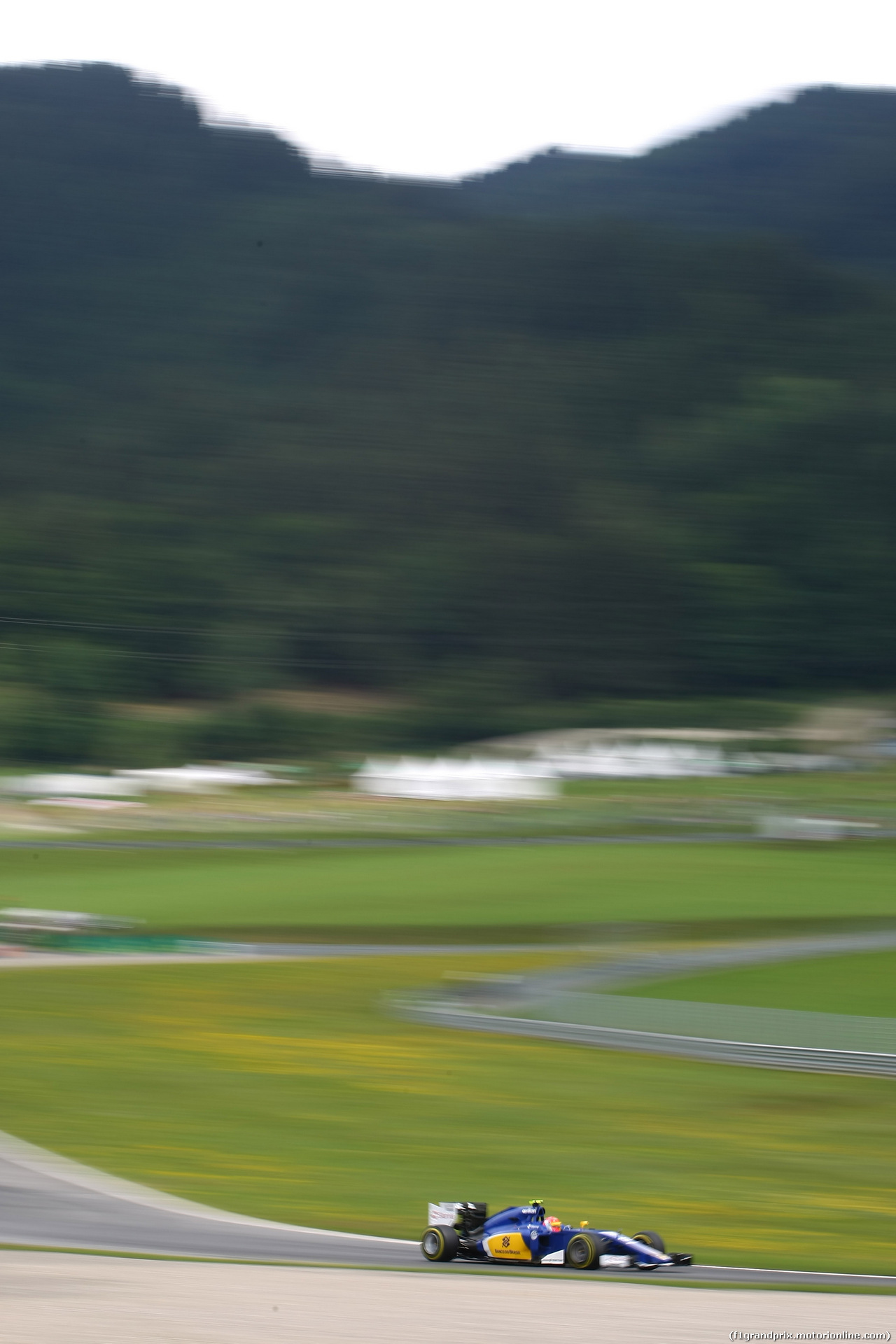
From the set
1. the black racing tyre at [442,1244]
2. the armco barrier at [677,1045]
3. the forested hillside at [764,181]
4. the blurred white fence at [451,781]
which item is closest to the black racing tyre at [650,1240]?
the black racing tyre at [442,1244]

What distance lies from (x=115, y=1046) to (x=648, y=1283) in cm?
822

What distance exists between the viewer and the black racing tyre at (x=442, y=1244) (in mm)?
6348

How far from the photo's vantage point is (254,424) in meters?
143

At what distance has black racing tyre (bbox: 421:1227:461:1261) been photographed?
20.8 feet

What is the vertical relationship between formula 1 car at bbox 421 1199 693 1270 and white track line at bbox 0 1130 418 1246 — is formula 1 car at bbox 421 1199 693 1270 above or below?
above

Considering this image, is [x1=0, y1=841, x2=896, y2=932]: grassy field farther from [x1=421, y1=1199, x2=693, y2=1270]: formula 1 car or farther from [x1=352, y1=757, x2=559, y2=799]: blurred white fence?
[x1=421, y1=1199, x2=693, y2=1270]: formula 1 car

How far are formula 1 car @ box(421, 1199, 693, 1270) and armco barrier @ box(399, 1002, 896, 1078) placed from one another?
6.25 m

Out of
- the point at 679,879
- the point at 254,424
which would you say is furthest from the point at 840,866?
the point at 254,424

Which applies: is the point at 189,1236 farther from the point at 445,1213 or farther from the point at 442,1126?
the point at 442,1126

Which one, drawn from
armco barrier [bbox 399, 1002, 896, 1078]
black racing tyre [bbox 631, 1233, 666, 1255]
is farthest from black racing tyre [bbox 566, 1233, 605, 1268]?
armco barrier [bbox 399, 1002, 896, 1078]

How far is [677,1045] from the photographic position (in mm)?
12766

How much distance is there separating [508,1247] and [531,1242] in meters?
0.12

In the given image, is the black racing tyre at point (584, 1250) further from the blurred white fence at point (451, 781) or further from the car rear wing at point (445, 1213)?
the blurred white fence at point (451, 781)

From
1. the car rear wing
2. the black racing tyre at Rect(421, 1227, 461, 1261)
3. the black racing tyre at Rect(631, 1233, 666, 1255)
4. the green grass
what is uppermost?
the car rear wing
